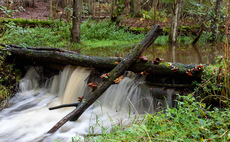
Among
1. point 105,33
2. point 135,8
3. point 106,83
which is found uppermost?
point 135,8

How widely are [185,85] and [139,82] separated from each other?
3.29 feet

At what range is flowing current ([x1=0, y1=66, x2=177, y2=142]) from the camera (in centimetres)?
321

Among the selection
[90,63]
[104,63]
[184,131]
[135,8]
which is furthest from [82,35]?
[184,131]

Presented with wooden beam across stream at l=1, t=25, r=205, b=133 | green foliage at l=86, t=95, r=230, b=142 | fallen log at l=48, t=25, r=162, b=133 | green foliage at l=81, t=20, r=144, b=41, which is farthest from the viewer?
green foliage at l=81, t=20, r=144, b=41

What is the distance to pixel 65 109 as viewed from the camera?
4.14m

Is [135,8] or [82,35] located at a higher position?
[135,8]

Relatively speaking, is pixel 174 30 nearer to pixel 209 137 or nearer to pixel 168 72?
pixel 168 72

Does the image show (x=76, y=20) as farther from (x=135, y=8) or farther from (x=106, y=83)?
(x=135, y=8)

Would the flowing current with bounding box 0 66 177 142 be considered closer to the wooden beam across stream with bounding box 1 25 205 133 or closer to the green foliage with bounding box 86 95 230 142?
Answer: the wooden beam across stream with bounding box 1 25 205 133

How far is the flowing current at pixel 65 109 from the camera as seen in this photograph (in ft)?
10.5

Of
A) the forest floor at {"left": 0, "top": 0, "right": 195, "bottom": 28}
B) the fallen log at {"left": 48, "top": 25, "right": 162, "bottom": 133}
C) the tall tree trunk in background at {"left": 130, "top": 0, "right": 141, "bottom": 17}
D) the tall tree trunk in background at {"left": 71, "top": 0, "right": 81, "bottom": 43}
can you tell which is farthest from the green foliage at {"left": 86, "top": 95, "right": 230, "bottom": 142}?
the tall tree trunk in background at {"left": 130, "top": 0, "right": 141, "bottom": 17}

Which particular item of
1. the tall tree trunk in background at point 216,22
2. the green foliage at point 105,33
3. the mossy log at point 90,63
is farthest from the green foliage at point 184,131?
the tall tree trunk in background at point 216,22

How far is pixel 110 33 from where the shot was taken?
40.3ft

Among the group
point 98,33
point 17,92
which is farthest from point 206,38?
point 17,92
